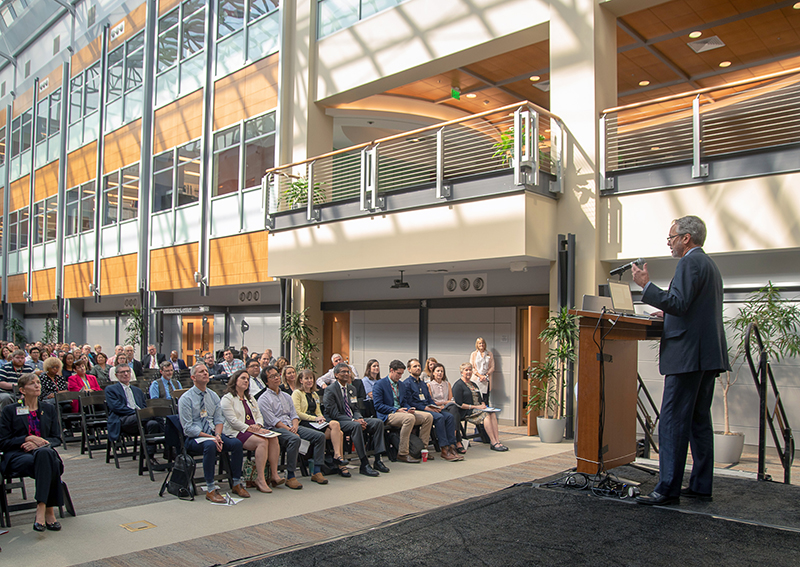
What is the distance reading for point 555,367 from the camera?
32.8 ft

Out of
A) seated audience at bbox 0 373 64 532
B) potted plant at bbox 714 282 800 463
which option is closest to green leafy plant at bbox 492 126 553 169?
potted plant at bbox 714 282 800 463

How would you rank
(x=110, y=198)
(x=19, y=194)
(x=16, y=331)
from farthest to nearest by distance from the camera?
(x=19, y=194)
(x=16, y=331)
(x=110, y=198)

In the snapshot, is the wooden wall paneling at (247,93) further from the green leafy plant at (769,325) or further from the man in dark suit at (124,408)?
the green leafy plant at (769,325)

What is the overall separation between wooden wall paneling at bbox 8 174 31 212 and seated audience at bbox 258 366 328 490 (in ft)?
83.5

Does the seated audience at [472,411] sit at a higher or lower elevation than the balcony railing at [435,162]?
lower

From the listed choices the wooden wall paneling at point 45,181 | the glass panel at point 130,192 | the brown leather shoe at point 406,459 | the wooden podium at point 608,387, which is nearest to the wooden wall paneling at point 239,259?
the glass panel at point 130,192

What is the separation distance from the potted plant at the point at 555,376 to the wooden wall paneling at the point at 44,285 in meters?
21.8

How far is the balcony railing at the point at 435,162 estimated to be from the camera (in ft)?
31.6

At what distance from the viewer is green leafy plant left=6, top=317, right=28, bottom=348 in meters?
27.8

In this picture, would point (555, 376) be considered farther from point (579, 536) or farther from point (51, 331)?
point (51, 331)

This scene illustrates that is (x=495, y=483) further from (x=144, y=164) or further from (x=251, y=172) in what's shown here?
(x=144, y=164)

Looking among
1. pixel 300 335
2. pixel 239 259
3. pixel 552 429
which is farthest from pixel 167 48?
pixel 552 429

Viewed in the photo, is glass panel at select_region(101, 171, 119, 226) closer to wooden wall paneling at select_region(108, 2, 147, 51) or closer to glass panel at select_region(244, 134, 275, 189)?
wooden wall paneling at select_region(108, 2, 147, 51)

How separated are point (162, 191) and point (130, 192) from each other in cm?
224
